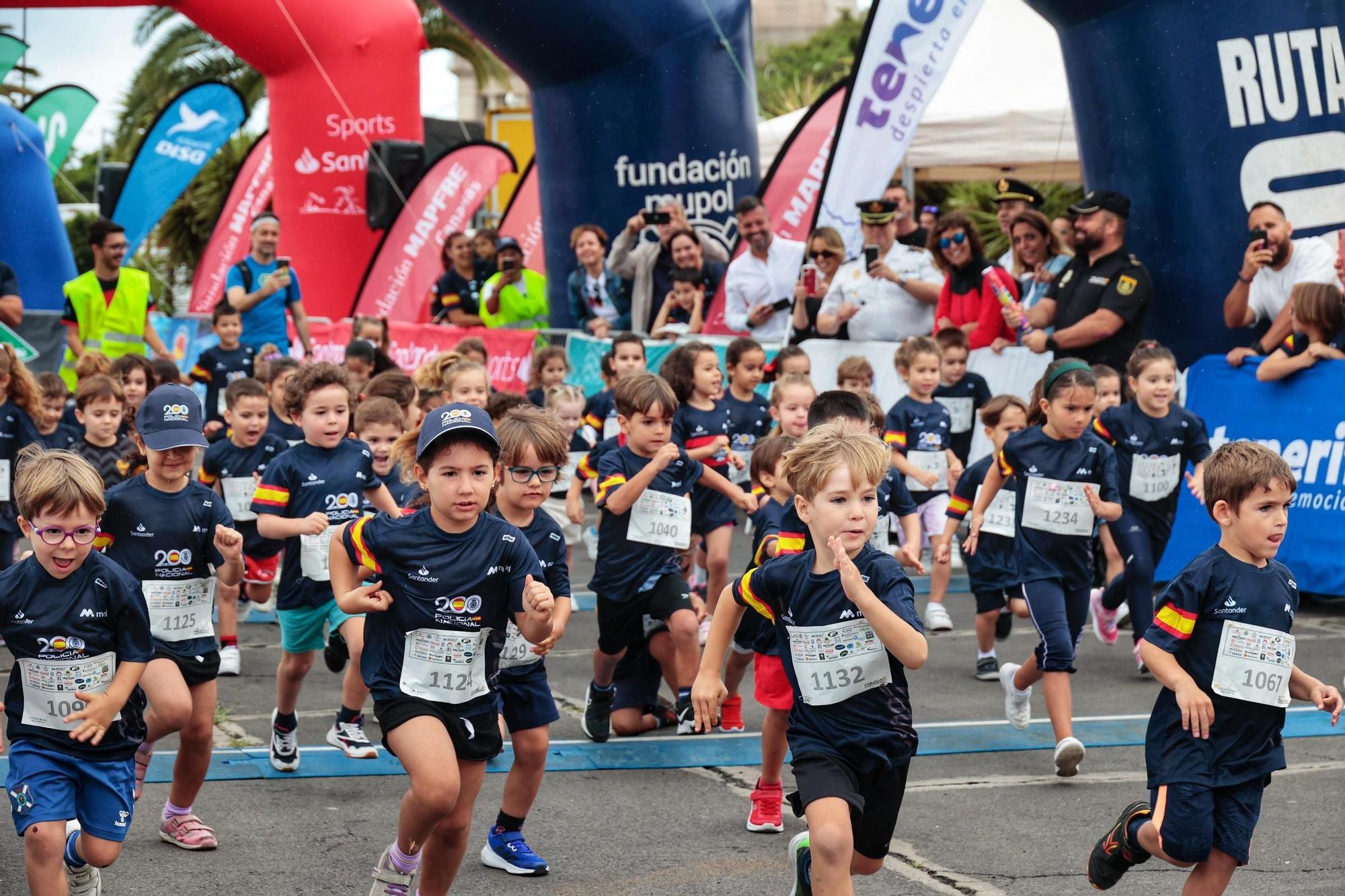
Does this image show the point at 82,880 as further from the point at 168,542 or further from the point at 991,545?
the point at 991,545

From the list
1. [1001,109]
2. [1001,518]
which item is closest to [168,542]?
[1001,518]

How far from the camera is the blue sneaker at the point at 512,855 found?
5465 mm

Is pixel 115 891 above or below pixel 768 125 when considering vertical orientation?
below

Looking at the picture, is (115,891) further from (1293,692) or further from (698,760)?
(1293,692)

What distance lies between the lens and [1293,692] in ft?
15.3

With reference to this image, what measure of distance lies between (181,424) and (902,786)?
277cm

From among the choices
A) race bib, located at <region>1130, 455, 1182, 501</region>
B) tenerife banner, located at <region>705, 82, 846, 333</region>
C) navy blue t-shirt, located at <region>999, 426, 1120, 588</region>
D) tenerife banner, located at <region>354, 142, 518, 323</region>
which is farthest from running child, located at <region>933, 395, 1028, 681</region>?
tenerife banner, located at <region>354, 142, 518, 323</region>

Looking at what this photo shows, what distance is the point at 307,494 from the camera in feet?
22.7

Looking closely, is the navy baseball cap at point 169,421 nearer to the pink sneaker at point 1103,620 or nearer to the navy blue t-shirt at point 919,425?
the pink sneaker at point 1103,620

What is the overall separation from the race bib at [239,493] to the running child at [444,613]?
4.06 meters

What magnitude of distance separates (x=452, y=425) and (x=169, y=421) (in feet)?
4.94

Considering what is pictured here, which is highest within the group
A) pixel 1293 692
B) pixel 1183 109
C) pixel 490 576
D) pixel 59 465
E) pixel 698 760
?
pixel 1183 109

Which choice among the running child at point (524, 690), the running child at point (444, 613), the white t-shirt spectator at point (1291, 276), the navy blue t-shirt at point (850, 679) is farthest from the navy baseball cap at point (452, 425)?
the white t-shirt spectator at point (1291, 276)

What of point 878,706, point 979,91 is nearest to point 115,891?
point 878,706
